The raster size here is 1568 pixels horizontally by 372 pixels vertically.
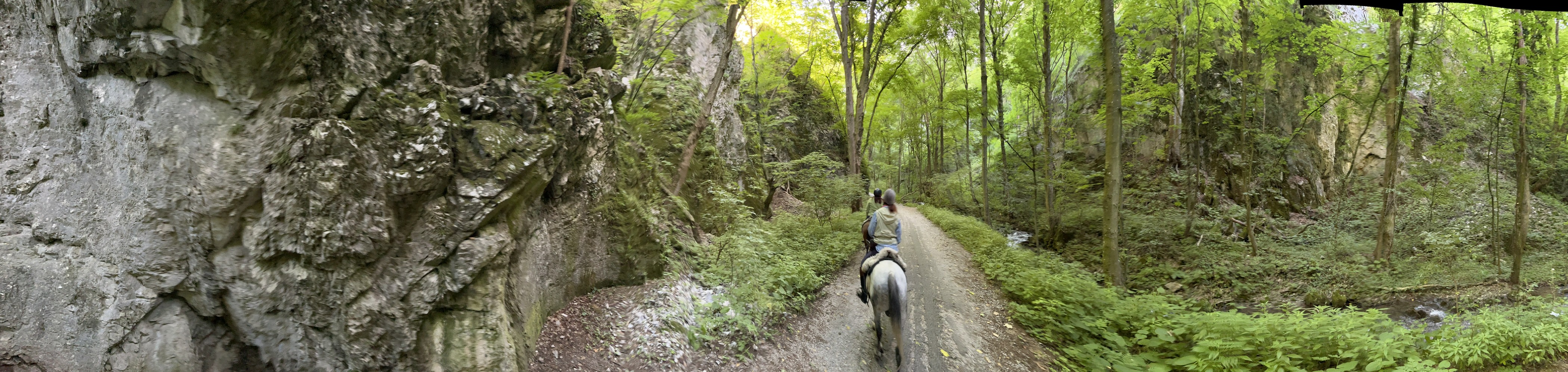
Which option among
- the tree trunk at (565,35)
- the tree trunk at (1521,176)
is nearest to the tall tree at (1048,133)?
the tree trunk at (1521,176)

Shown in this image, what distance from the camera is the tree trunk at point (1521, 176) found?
10.3m

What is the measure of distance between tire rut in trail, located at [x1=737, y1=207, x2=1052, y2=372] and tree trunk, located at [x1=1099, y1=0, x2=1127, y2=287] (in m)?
1.81

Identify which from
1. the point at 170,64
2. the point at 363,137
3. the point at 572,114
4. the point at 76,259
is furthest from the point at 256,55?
the point at 572,114

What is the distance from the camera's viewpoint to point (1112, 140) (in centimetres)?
862

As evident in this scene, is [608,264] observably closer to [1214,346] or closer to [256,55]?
[256,55]

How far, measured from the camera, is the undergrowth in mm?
5980

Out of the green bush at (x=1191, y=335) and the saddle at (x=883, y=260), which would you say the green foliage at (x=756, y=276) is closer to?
the saddle at (x=883, y=260)

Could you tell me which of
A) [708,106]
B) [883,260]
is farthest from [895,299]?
[708,106]

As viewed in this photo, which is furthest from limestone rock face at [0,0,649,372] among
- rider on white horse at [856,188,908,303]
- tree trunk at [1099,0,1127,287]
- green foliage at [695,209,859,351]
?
tree trunk at [1099,0,1127,287]

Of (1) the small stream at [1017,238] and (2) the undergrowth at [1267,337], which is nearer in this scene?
(2) the undergrowth at [1267,337]

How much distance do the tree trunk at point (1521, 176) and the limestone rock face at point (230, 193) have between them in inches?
650

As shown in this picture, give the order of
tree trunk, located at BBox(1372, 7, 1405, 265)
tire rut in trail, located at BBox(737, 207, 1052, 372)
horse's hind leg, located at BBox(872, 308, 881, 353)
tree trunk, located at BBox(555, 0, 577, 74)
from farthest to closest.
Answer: tree trunk, located at BBox(1372, 7, 1405, 265), horse's hind leg, located at BBox(872, 308, 881, 353), tire rut in trail, located at BBox(737, 207, 1052, 372), tree trunk, located at BBox(555, 0, 577, 74)

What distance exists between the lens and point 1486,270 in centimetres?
1138

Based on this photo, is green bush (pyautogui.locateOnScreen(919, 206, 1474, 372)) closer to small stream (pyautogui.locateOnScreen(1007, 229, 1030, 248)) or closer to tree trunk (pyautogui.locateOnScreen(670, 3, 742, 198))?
tree trunk (pyautogui.locateOnScreen(670, 3, 742, 198))
